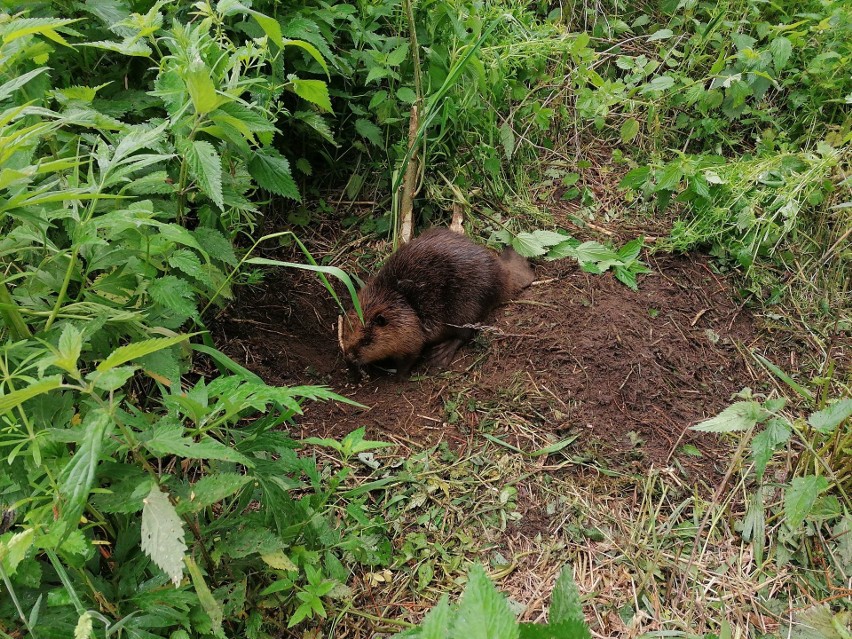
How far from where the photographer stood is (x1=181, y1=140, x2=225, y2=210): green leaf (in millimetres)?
1974

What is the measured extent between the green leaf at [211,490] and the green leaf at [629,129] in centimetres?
332

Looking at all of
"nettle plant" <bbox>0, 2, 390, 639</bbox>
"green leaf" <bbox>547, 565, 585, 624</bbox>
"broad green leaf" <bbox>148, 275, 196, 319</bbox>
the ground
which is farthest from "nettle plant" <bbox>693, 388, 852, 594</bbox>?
"broad green leaf" <bbox>148, 275, 196, 319</bbox>

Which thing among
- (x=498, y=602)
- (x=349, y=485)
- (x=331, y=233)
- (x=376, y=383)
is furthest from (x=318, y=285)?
(x=498, y=602)

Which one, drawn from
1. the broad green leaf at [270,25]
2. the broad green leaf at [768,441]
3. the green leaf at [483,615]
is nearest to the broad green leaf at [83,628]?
the green leaf at [483,615]

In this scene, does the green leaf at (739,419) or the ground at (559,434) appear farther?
the ground at (559,434)

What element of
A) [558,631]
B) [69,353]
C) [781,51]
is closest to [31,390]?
[69,353]

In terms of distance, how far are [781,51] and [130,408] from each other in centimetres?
405

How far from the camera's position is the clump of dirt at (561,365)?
3023 millimetres

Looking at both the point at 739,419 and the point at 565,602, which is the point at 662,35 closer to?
the point at 739,419

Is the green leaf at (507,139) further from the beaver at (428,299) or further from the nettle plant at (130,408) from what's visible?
the nettle plant at (130,408)

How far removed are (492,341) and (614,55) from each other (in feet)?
7.95

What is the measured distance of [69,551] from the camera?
1676 millimetres

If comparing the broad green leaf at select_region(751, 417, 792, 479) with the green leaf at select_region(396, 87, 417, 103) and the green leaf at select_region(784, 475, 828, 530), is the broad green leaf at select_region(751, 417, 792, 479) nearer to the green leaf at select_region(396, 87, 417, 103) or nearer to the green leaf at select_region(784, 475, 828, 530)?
the green leaf at select_region(784, 475, 828, 530)

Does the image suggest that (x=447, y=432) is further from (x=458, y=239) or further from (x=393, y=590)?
(x=458, y=239)
